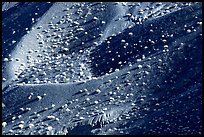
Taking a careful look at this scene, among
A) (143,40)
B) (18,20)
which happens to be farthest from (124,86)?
(18,20)

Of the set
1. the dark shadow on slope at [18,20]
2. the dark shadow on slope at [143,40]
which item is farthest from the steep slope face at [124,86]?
the dark shadow on slope at [18,20]

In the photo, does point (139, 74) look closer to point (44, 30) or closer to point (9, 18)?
point (44, 30)

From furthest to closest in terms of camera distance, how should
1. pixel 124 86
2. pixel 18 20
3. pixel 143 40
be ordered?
pixel 18 20 < pixel 143 40 < pixel 124 86

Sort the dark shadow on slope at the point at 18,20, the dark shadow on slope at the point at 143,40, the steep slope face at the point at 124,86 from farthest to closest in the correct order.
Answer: the dark shadow on slope at the point at 18,20, the dark shadow on slope at the point at 143,40, the steep slope face at the point at 124,86

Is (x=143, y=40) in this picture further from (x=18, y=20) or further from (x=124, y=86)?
(x=18, y=20)

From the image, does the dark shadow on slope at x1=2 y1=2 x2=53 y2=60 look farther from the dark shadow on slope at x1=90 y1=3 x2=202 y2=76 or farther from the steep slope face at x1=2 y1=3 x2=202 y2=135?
the dark shadow on slope at x1=90 y1=3 x2=202 y2=76

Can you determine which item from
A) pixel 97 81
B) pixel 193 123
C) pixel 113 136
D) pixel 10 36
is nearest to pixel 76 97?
pixel 97 81

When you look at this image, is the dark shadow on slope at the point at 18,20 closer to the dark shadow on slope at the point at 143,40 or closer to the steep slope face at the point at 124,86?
the steep slope face at the point at 124,86

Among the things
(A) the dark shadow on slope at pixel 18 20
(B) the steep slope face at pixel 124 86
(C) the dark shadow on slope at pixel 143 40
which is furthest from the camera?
(A) the dark shadow on slope at pixel 18 20
